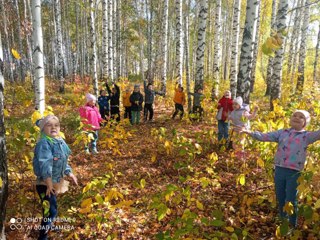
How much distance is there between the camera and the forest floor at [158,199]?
11.0 feet

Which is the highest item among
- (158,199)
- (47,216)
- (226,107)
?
(226,107)

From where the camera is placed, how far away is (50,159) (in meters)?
3.16

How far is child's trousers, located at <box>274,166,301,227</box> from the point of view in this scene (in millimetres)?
3443

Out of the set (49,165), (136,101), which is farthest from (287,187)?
(136,101)

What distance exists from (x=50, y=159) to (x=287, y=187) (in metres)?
3.04

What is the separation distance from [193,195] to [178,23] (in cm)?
903

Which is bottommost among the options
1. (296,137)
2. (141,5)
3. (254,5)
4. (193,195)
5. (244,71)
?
(193,195)

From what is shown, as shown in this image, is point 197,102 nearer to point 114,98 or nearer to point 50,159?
point 114,98

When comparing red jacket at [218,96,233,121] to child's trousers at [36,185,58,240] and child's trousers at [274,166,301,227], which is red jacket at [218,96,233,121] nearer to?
child's trousers at [274,166,301,227]

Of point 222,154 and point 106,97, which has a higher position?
point 106,97

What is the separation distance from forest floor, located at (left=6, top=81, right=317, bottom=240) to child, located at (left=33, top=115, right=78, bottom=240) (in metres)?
0.32

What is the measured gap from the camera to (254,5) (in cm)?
716

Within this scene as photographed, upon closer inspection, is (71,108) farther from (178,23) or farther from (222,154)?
(222,154)

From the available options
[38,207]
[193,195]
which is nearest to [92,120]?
[38,207]
